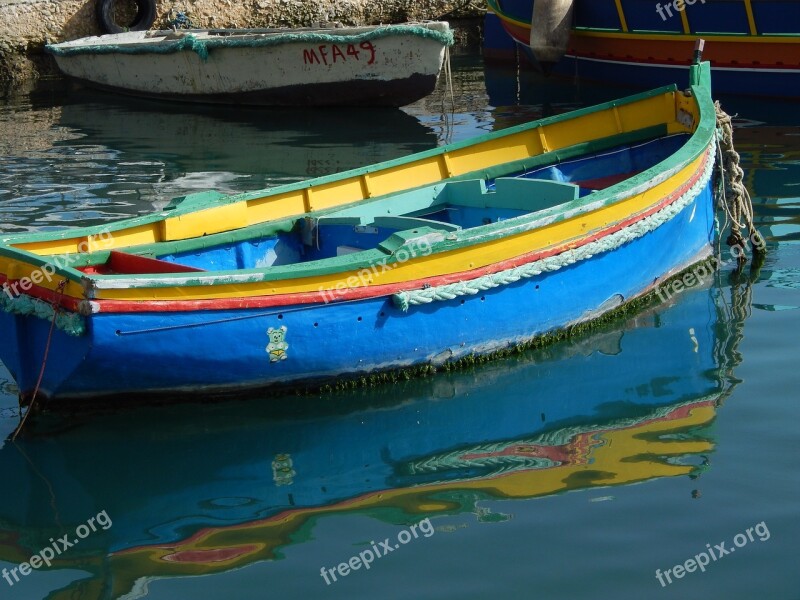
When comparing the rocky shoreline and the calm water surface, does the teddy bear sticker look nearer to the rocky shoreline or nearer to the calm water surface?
the calm water surface

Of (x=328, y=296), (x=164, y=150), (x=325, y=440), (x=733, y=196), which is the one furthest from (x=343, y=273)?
(x=164, y=150)

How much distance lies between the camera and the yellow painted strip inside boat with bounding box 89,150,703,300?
5.40m

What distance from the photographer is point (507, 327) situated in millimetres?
6328

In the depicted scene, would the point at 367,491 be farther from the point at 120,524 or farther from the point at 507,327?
the point at 507,327

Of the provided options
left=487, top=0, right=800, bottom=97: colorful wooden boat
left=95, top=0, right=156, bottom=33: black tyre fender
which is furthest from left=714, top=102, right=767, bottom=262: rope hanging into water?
left=95, top=0, right=156, bottom=33: black tyre fender

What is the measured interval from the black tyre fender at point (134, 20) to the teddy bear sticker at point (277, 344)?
Answer: 42.3 feet

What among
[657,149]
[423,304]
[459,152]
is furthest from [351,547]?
[657,149]

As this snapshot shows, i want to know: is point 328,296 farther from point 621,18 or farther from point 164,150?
point 621,18

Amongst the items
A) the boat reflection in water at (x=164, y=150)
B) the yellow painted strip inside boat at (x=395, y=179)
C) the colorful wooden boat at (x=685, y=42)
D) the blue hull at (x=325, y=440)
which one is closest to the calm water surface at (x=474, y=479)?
the blue hull at (x=325, y=440)

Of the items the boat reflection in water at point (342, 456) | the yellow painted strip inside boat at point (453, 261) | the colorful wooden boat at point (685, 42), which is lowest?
the boat reflection in water at point (342, 456)

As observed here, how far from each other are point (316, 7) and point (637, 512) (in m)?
15.2

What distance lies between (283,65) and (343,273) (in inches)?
352

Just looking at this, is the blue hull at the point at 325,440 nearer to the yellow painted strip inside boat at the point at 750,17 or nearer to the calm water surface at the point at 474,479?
the calm water surface at the point at 474,479

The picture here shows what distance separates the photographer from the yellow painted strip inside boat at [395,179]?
258 inches
